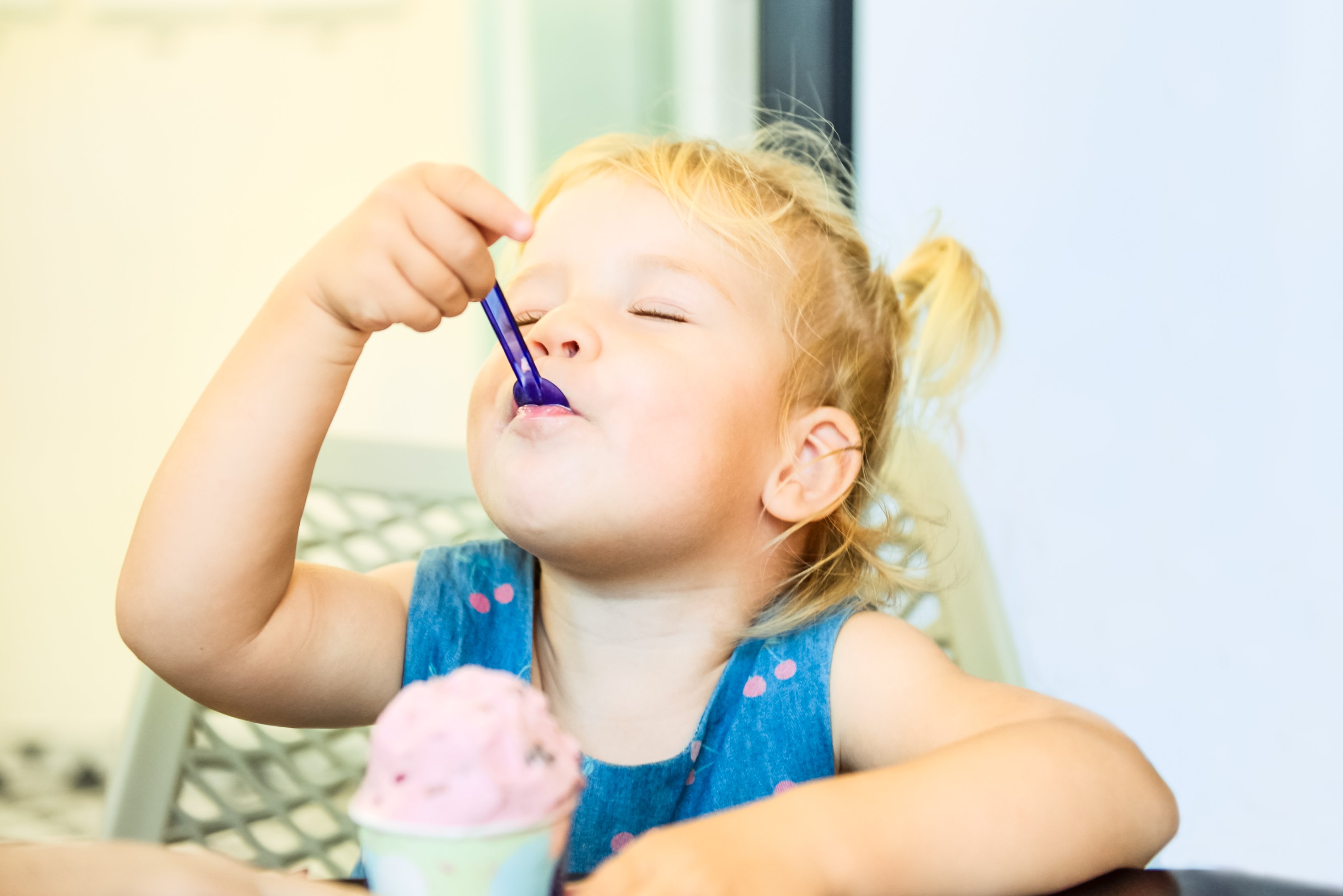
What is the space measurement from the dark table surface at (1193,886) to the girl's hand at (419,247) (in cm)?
Answer: 32

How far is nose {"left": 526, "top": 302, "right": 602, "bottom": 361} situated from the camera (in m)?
0.72

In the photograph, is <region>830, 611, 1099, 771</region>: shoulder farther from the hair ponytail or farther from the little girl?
the hair ponytail

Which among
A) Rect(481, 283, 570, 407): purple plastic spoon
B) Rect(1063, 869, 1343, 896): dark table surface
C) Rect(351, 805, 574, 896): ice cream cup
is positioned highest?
Rect(481, 283, 570, 407): purple plastic spoon

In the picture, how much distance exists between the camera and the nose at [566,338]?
72cm

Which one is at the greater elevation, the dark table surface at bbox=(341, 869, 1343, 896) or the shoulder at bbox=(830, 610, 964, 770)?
the dark table surface at bbox=(341, 869, 1343, 896)

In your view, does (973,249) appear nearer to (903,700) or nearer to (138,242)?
(903,700)

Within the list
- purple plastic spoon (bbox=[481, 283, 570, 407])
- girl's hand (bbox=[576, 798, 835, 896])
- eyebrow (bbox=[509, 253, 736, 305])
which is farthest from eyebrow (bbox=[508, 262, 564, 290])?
girl's hand (bbox=[576, 798, 835, 896])

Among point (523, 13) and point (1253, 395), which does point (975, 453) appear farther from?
point (523, 13)

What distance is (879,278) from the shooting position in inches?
39.4

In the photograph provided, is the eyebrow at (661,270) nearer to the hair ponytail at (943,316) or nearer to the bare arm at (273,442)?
the bare arm at (273,442)

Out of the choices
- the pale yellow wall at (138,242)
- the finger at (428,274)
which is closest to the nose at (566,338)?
the finger at (428,274)

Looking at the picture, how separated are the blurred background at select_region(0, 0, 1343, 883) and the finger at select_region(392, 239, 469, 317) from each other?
0.57 meters

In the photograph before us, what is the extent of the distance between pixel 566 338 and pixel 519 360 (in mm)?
45

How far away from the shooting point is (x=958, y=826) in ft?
1.67
